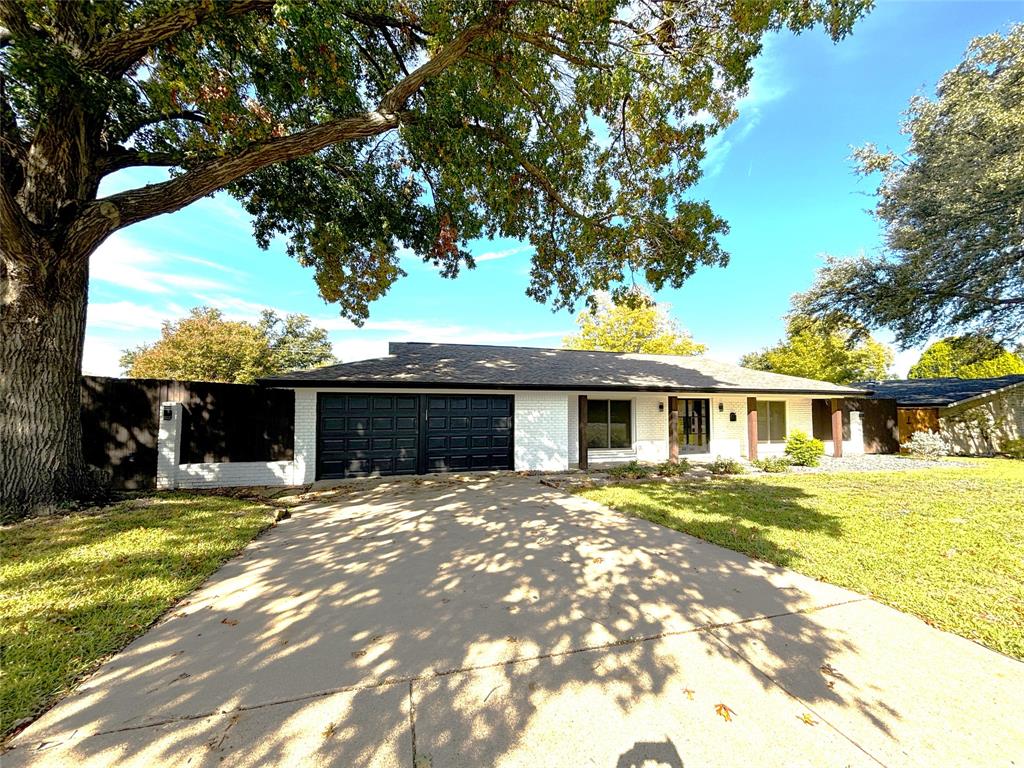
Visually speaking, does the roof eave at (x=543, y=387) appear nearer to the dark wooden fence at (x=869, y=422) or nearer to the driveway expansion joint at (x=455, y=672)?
the dark wooden fence at (x=869, y=422)

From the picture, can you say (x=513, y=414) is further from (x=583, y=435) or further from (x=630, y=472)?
(x=630, y=472)

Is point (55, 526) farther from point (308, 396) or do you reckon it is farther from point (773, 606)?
point (773, 606)

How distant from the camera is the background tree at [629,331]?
31953 mm

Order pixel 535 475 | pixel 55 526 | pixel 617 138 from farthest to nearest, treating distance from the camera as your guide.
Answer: pixel 535 475 < pixel 617 138 < pixel 55 526

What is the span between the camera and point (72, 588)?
3678 mm

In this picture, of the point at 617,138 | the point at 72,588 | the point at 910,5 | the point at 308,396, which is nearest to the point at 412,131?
the point at 617,138

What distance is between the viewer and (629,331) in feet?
106

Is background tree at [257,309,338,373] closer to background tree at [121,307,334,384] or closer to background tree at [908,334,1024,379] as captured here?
background tree at [121,307,334,384]

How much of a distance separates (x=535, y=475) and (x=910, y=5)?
12.4 meters

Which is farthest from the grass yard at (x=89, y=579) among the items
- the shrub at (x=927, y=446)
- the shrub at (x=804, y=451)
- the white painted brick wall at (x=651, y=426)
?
the shrub at (x=927, y=446)

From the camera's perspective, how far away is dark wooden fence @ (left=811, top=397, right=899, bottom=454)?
15828mm

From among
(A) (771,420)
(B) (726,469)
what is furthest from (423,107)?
(A) (771,420)

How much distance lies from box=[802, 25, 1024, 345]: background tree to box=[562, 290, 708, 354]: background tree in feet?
47.1

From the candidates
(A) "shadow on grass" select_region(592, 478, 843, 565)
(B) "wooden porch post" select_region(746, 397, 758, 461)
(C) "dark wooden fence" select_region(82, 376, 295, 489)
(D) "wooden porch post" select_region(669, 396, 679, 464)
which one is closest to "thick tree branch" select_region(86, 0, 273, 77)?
(C) "dark wooden fence" select_region(82, 376, 295, 489)
